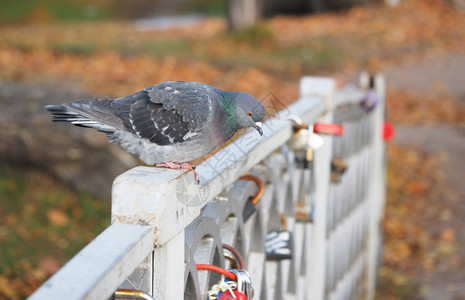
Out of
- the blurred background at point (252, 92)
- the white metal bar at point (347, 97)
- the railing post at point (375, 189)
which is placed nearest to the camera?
the white metal bar at point (347, 97)

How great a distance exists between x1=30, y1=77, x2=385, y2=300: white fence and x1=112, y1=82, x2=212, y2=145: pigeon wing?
0.15 metres

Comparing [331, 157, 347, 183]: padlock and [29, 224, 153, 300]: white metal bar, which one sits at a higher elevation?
[29, 224, 153, 300]: white metal bar

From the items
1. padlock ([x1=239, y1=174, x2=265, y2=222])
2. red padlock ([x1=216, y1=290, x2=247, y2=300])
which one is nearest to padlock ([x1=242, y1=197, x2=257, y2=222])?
padlock ([x1=239, y1=174, x2=265, y2=222])

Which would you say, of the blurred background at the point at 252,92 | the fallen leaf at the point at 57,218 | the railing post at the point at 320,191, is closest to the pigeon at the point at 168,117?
the railing post at the point at 320,191

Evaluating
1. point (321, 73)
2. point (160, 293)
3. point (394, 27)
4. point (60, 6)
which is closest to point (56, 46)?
point (321, 73)

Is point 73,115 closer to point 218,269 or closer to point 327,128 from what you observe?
point 218,269

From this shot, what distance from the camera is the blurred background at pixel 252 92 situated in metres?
6.34

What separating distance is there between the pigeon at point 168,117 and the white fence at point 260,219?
0.10 meters

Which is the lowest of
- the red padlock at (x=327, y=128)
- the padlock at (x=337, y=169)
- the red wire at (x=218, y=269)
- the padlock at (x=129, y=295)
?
the padlock at (x=337, y=169)

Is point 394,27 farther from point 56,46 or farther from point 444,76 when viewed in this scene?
point 56,46

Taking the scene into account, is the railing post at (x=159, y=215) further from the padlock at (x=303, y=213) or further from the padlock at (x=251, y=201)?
the padlock at (x=303, y=213)

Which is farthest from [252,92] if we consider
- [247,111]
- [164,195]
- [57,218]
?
[164,195]

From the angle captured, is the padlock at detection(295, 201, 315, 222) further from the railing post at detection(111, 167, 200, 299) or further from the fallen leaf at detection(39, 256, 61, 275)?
the fallen leaf at detection(39, 256, 61, 275)

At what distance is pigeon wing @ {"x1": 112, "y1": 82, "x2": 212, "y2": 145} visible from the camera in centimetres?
226
